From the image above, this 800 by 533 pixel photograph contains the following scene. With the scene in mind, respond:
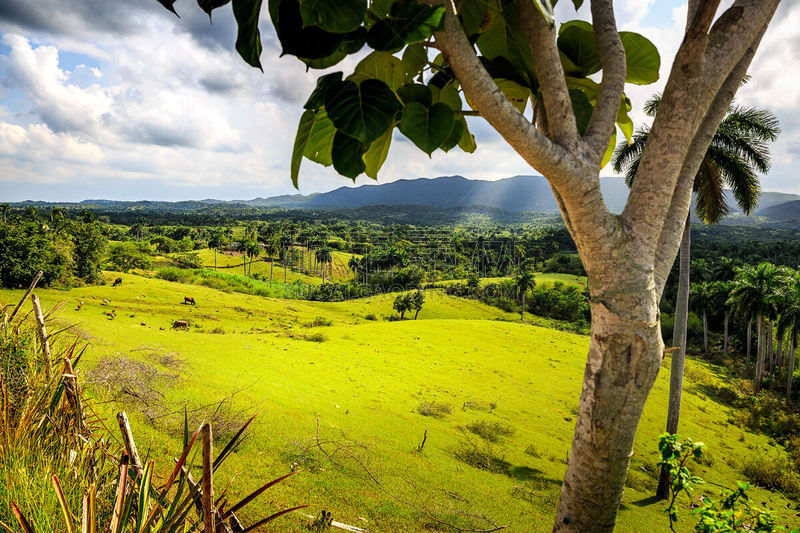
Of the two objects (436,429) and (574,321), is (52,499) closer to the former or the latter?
(436,429)

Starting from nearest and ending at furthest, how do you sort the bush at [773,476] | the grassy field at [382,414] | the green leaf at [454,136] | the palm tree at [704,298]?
the green leaf at [454,136] → the grassy field at [382,414] → the bush at [773,476] → the palm tree at [704,298]

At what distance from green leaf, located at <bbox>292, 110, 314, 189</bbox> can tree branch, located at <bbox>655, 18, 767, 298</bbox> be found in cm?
125

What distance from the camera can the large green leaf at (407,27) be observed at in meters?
0.83

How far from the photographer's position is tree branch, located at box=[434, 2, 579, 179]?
101 cm

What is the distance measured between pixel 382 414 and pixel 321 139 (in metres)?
11.1

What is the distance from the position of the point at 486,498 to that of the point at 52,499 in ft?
22.4

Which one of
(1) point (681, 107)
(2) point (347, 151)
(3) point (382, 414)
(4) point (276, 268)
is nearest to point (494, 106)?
(2) point (347, 151)

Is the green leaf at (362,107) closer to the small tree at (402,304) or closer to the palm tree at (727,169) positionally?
the palm tree at (727,169)

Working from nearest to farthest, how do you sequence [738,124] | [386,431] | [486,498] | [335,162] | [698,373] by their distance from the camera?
[335,162], [486,498], [386,431], [738,124], [698,373]

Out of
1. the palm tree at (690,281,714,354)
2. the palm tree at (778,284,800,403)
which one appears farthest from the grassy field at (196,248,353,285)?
the palm tree at (778,284,800,403)

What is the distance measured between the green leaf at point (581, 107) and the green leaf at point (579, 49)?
0.38 ft

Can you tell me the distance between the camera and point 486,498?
6.58m

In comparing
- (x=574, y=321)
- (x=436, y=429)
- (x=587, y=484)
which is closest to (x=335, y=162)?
(x=587, y=484)

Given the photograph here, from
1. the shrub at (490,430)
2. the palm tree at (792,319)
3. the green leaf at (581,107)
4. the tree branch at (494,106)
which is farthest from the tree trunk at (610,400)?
the palm tree at (792,319)
